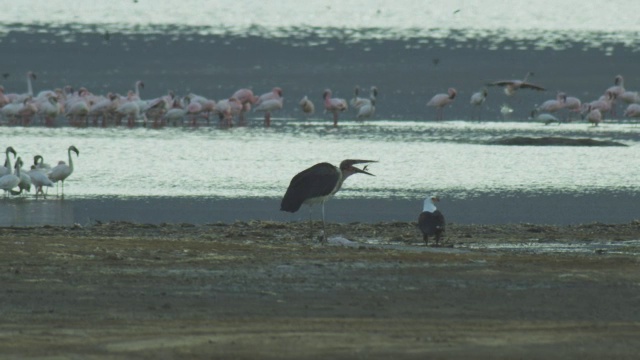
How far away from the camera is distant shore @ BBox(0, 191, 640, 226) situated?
16688mm

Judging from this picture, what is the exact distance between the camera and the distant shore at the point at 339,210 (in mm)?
16688

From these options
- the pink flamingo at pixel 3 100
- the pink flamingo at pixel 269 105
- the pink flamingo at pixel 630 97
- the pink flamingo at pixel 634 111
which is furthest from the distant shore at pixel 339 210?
the pink flamingo at pixel 630 97

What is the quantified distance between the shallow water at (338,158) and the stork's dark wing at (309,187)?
4842mm

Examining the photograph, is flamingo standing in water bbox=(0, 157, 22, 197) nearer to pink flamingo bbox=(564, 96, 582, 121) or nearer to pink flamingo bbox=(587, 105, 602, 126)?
pink flamingo bbox=(587, 105, 602, 126)

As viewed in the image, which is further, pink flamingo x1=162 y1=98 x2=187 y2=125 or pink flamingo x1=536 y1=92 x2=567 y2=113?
pink flamingo x1=536 y1=92 x2=567 y2=113

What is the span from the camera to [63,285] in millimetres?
10062

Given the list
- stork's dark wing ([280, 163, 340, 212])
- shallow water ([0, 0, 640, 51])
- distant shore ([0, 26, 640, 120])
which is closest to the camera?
stork's dark wing ([280, 163, 340, 212])

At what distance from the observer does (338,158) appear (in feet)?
78.2

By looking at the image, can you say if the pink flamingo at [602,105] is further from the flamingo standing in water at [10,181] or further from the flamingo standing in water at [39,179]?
the flamingo standing in water at [10,181]

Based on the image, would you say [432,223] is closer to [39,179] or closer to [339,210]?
[339,210]

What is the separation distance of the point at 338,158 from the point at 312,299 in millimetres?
14202

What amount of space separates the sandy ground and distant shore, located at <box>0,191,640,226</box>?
9.22 ft

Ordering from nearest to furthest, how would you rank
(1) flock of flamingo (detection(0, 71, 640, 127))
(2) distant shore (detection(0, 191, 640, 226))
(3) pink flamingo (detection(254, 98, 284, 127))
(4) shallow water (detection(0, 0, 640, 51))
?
(2) distant shore (detection(0, 191, 640, 226)) → (1) flock of flamingo (detection(0, 71, 640, 127)) → (3) pink flamingo (detection(254, 98, 284, 127)) → (4) shallow water (detection(0, 0, 640, 51))

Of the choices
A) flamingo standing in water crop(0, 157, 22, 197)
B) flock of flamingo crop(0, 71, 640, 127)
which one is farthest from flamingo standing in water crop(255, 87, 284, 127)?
flamingo standing in water crop(0, 157, 22, 197)
